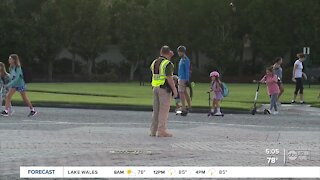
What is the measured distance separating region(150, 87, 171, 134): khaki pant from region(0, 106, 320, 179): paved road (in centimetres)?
36

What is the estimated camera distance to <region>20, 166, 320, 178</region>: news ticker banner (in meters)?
7.23

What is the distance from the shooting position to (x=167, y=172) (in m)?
7.39

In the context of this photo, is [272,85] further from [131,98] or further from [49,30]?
[49,30]

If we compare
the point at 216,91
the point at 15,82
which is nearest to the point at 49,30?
the point at 15,82

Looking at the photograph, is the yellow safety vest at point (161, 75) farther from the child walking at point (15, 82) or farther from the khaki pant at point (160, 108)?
the child walking at point (15, 82)

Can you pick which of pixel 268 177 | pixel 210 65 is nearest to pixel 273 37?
pixel 210 65

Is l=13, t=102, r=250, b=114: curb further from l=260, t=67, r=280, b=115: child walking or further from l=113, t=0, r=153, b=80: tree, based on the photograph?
l=113, t=0, r=153, b=80: tree

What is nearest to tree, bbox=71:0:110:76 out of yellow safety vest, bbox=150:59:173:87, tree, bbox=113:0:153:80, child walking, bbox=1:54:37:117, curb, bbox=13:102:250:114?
tree, bbox=113:0:153:80

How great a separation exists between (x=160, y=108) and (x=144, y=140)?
0.97 meters

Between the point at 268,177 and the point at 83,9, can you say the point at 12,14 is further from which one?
the point at 268,177

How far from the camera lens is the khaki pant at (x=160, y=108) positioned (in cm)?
1215

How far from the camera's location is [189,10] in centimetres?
5409

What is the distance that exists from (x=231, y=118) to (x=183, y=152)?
25.0 ft

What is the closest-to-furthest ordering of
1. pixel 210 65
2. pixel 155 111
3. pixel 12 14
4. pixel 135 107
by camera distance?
pixel 155 111
pixel 135 107
pixel 12 14
pixel 210 65
